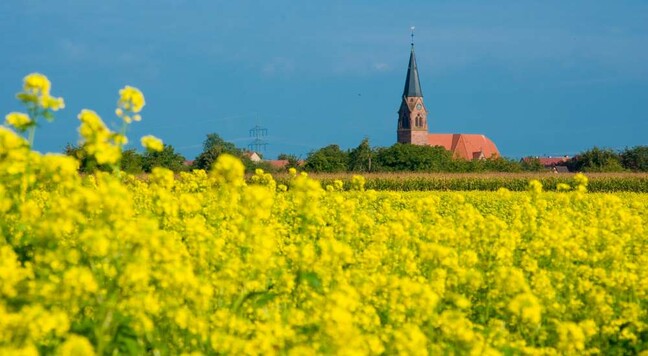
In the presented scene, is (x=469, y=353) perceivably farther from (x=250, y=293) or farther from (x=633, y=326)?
(x=633, y=326)

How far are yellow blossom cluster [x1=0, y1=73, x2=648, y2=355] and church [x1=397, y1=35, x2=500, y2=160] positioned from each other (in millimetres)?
139467

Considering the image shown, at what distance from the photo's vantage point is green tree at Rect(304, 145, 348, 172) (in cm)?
7466

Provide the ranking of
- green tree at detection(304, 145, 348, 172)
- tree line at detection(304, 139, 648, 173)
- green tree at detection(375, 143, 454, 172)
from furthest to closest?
green tree at detection(375, 143, 454, 172) < tree line at detection(304, 139, 648, 173) < green tree at detection(304, 145, 348, 172)

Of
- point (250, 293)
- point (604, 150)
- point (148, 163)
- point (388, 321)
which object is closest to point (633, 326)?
point (388, 321)

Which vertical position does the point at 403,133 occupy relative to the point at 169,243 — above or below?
above

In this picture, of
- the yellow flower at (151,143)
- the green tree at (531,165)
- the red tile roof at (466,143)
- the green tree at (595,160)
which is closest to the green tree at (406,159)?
the green tree at (531,165)

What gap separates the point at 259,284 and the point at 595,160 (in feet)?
286

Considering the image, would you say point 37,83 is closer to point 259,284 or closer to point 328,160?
point 259,284

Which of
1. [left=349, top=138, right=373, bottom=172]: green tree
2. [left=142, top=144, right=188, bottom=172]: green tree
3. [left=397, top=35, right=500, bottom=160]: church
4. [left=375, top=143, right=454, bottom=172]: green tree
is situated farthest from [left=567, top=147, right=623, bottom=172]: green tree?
[left=397, top=35, right=500, bottom=160]: church

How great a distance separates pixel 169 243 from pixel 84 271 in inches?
22.9

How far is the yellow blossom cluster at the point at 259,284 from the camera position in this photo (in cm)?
443

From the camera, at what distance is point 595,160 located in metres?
87.6

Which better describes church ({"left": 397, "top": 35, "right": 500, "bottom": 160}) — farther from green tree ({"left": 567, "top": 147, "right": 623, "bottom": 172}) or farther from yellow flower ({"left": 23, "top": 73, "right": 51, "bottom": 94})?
yellow flower ({"left": 23, "top": 73, "right": 51, "bottom": 94})

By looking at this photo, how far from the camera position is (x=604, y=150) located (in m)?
87.8
